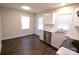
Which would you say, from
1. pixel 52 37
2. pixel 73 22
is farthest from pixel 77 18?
pixel 52 37

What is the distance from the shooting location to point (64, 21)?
42.4 inches

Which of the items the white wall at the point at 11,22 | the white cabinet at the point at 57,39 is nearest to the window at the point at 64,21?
the white cabinet at the point at 57,39

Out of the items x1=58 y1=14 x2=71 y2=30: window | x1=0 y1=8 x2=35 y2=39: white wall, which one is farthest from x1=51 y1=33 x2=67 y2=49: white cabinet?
x1=0 y1=8 x2=35 y2=39: white wall

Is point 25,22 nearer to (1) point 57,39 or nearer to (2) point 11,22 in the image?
(2) point 11,22

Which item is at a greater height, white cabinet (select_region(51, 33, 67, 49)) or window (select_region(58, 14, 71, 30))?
window (select_region(58, 14, 71, 30))

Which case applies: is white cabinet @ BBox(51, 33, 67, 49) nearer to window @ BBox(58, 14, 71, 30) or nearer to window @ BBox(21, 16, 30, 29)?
window @ BBox(58, 14, 71, 30)

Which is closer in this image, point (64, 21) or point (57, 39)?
point (64, 21)

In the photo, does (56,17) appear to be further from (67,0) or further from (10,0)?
(10,0)

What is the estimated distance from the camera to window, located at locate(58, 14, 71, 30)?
104 cm

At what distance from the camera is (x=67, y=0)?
1.48 ft

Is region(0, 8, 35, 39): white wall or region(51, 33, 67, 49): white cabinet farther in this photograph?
region(51, 33, 67, 49): white cabinet

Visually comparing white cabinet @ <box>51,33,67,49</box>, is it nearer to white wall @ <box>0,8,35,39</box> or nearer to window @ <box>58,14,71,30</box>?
window @ <box>58,14,71,30</box>

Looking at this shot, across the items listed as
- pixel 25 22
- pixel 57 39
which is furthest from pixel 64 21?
pixel 25 22
